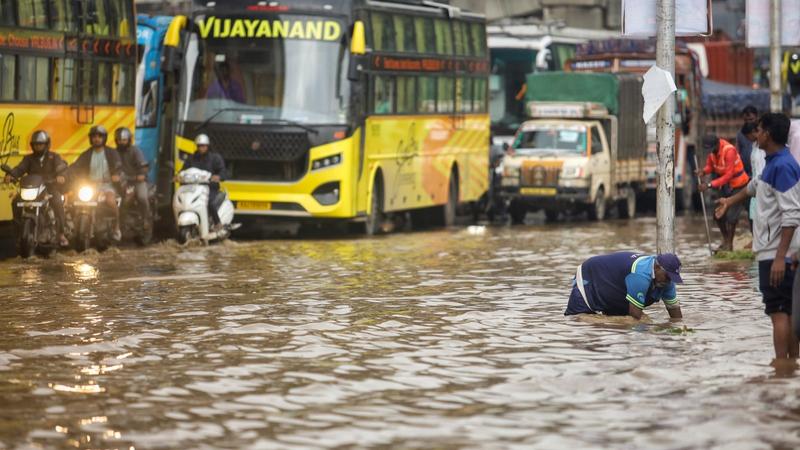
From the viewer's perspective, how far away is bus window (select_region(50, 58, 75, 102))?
22.5 m

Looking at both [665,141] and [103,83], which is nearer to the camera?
[665,141]

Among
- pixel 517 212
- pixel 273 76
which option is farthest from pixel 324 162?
pixel 517 212

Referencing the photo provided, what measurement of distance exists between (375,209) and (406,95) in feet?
7.15

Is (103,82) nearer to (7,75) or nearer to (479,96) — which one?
(7,75)

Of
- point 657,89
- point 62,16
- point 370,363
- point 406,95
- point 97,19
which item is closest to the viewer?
point 370,363

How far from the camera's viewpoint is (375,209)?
1093 inches

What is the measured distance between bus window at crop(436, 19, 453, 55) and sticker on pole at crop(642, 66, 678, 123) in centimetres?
1384

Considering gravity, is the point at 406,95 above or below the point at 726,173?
above

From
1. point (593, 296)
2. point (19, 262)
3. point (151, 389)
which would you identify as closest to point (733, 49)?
point (19, 262)

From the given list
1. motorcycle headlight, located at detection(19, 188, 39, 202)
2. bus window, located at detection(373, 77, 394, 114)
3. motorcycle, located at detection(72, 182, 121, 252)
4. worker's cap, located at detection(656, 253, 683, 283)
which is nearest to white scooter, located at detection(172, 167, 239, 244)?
motorcycle, located at detection(72, 182, 121, 252)

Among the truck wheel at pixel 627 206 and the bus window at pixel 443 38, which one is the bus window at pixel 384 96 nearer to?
the bus window at pixel 443 38

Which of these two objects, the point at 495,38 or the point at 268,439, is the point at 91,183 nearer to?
the point at 268,439

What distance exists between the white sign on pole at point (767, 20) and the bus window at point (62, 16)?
827cm

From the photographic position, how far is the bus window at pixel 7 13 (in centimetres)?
2091
